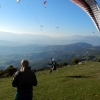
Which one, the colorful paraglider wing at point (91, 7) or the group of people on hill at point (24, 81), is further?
the colorful paraglider wing at point (91, 7)

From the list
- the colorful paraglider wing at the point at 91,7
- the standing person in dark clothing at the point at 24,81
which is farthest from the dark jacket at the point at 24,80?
the colorful paraglider wing at the point at 91,7

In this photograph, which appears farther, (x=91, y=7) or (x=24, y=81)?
(x=91, y=7)

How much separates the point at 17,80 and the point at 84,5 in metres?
7.53

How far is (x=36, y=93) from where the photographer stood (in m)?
19.7

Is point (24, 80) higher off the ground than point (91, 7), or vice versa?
point (91, 7)

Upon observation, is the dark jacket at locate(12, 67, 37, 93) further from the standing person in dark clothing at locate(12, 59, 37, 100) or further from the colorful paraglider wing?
the colorful paraglider wing

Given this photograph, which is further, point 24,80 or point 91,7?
point 91,7

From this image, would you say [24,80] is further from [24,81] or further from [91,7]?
[91,7]

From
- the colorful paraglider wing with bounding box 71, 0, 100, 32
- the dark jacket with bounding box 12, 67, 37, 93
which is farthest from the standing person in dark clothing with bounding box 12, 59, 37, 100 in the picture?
the colorful paraglider wing with bounding box 71, 0, 100, 32

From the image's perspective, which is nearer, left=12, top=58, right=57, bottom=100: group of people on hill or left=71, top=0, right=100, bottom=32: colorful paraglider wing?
left=12, top=58, right=57, bottom=100: group of people on hill

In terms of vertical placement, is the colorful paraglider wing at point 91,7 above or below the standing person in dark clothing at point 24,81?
above

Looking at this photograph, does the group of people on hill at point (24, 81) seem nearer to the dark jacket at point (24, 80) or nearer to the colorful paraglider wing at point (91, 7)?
the dark jacket at point (24, 80)

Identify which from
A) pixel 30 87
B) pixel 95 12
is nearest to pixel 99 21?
pixel 95 12

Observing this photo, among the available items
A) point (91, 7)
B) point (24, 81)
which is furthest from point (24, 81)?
point (91, 7)
